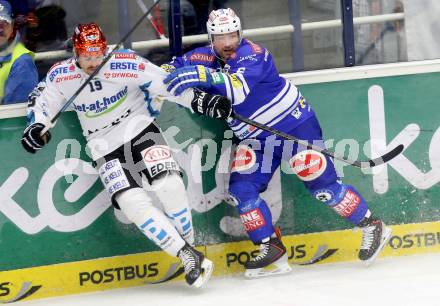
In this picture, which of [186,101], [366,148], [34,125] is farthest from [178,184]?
[366,148]

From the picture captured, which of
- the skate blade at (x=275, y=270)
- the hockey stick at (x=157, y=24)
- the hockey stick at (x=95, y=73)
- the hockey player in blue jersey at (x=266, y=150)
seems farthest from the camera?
the skate blade at (x=275, y=270)

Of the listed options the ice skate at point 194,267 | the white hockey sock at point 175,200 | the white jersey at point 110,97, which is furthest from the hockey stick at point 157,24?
the ice skate at point 194,267

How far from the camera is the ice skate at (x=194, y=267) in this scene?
5.77 meters

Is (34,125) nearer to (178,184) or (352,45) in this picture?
(178,184)

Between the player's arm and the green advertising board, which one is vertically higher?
the player's arm

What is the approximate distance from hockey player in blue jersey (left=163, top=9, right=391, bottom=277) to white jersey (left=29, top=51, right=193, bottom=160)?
0.19 m

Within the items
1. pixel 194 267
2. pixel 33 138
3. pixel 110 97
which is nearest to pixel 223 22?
pixel 110 97

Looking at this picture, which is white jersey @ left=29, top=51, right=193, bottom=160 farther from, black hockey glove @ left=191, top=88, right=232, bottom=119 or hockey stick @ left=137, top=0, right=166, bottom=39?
hockey stick @ left=137, top=0, right=166, bottom=39

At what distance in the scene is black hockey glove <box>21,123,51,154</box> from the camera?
573 cm

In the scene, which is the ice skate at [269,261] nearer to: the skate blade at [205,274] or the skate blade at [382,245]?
the skate blade at [205,274]

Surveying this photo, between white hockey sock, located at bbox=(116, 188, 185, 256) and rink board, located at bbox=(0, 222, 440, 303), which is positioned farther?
rink board, located at bbox=(0, 222, 440, 303)

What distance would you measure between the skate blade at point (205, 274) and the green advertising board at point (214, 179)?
0.41m

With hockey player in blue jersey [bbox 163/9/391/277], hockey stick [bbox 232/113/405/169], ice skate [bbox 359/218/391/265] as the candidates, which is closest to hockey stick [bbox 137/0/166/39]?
hockey player in blue jersey [bbox 163/9/391/277]

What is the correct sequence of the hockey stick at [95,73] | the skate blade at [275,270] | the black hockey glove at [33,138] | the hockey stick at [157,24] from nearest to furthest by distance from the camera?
the hockey stick at [95,73]
the black hockey glove at [33,138]
the hockey stick at [157,24]
the skate blade at [275,270]
